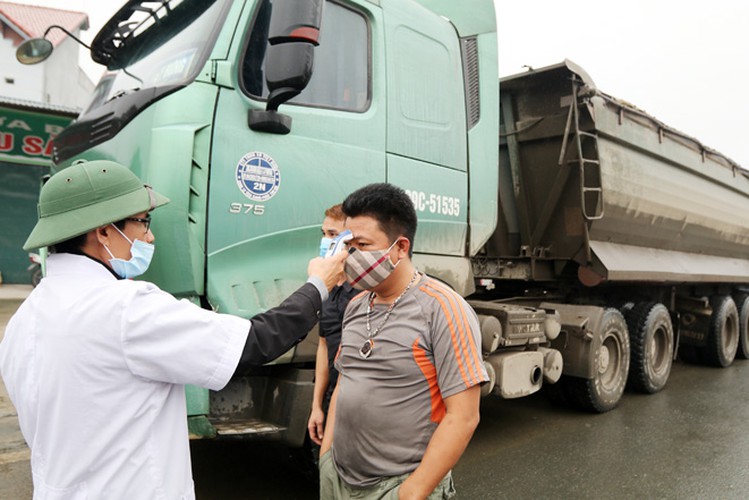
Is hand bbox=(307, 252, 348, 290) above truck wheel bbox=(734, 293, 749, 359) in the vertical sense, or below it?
above

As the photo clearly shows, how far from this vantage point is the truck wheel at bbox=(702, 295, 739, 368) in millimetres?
7512

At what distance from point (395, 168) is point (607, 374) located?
3.28m

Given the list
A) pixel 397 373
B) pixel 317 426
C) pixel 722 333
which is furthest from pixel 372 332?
pixel 722 333

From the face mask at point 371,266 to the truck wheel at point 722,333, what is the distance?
736cm

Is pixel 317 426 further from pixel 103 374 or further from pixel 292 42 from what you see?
pixel 292 42

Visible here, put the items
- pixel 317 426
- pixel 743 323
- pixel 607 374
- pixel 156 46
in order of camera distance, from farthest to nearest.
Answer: pixel 743 323 → pixel 607 374 → pixel 156 46 → pixel 317 426

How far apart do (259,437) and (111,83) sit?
90.2 inches

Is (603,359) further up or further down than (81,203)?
further down

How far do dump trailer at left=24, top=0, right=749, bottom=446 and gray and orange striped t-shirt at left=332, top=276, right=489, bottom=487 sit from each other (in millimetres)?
949

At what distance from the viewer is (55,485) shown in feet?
4.25

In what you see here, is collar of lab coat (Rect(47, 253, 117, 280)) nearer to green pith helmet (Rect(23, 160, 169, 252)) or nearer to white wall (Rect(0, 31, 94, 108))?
green pith helmet (Rect(23, 160, 169, 252))

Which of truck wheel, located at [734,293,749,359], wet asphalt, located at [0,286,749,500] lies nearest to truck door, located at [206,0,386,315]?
wet asphalt, located at [0,286,749,500]

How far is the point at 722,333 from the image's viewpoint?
7.62m

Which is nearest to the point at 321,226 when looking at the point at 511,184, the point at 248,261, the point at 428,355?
the point at 248,261
